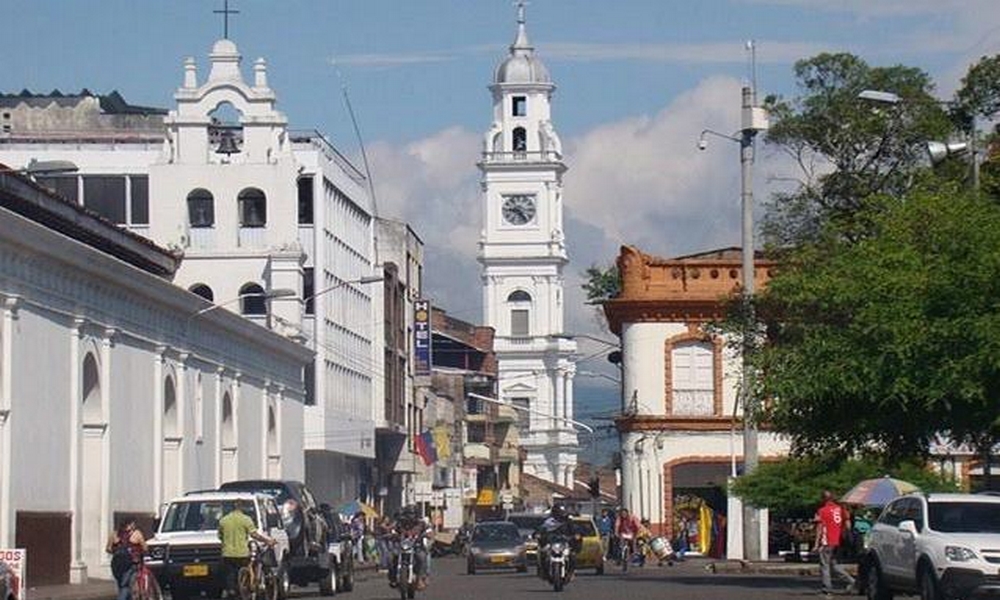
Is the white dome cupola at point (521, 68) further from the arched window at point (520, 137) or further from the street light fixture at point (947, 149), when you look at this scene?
the street light fixture at point (947, 149)

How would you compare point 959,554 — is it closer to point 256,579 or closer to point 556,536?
point 256,579

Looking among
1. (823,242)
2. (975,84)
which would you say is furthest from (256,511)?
(975,84)

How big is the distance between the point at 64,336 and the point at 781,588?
15.3 m

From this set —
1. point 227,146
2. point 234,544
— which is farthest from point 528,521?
point 234,544

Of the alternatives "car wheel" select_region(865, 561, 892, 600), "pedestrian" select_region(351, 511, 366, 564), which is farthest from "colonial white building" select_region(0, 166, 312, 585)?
"car wheel" select_region(865, 561, 892, 600)

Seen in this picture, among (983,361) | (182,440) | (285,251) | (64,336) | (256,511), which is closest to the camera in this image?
(983,361)

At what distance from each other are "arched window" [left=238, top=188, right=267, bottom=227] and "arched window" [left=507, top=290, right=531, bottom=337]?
9774 cm

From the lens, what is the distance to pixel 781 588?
44.2 meters

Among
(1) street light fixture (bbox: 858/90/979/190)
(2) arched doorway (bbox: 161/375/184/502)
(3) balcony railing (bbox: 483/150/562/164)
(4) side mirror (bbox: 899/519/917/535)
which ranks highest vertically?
(3) balcony railing (bbox: 483/150/562/164)

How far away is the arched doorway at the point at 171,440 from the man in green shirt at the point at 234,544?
2069 cm

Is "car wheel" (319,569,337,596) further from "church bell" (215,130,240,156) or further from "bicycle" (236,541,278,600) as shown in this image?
"church bell" (215,130,240,156)

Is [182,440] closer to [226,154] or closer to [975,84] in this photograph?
[975,84]

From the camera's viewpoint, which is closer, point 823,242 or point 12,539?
point 12,539

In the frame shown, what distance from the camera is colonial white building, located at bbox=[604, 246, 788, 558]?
74375mm
